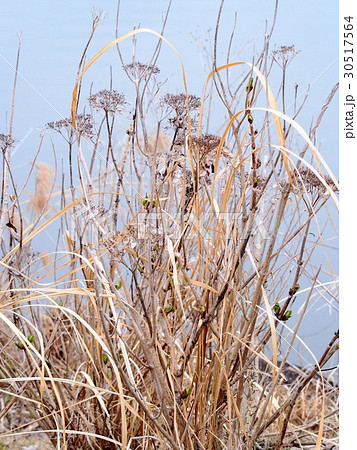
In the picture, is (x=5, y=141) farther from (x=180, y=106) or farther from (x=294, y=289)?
(x=294, y=289)

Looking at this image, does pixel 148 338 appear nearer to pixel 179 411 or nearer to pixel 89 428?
pixel 179 411

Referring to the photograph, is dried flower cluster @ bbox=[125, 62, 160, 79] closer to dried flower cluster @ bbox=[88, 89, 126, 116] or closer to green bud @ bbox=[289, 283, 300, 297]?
dried flower cluster @ bbox=[88, 89, 126, 116]

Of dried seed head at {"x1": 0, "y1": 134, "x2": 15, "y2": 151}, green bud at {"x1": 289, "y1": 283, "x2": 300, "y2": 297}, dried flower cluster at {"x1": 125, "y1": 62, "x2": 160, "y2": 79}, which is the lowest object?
green bud at {"x1": 289, "y1": 283, "x2": 300, "y2": 297}

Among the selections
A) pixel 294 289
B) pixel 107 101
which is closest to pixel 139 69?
pixel 107 101

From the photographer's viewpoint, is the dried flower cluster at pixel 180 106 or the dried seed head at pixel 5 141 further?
the dried seed head at pixel 5 141

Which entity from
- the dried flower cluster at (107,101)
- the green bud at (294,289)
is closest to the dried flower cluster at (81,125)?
the dried flower cluster at (107,101)

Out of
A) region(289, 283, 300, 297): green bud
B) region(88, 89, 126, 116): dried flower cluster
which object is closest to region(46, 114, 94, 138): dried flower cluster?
region(88, 89, 126, 116): dried flower cluster

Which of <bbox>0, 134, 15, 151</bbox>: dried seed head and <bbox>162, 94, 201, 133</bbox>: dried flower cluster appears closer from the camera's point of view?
<bbox>162, 94, 201, 133</bbox>: dried flower cluster

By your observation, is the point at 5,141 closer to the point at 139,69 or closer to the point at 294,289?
the point at 139,69

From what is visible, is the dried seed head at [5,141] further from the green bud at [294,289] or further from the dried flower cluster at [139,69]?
the green bud at [294,289]

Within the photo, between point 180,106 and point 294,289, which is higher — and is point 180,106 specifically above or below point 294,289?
above

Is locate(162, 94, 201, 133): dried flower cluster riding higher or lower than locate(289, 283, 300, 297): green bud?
higher

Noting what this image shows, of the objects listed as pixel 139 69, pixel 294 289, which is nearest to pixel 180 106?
pixel 139 69

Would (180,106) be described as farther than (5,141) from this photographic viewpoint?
No
